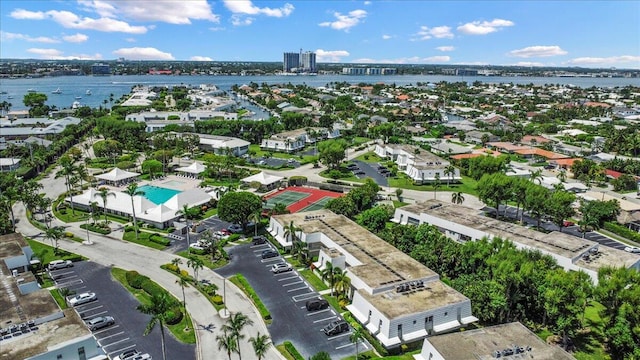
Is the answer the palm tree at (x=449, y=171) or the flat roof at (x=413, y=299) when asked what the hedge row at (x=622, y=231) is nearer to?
the palm tree at (x=449, y=171)

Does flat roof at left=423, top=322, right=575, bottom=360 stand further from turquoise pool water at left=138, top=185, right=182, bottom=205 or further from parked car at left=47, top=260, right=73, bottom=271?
turquoise pool water at left=138, top=185, right=182, bottom=205

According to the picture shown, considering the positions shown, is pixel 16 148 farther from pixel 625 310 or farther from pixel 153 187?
pixel 625 310

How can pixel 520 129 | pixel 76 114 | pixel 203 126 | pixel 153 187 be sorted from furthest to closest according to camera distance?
pixel 76 114 → pixel 520 129 → pixel 203 126 → pixel 153 187

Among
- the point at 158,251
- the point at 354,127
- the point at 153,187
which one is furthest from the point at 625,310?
the point at 354,127

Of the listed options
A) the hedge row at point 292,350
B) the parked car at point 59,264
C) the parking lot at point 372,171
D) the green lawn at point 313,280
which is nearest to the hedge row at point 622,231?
the parking lot at point 372,171

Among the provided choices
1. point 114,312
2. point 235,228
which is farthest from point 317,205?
point 114,312

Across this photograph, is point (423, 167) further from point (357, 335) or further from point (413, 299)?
point (357, 335)
